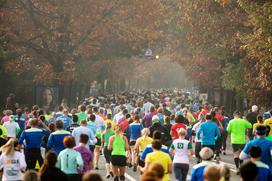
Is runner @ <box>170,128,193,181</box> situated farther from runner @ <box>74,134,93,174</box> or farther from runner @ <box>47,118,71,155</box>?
runner @ <box>47,118,71,155</box>

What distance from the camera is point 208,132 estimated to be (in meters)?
24.0

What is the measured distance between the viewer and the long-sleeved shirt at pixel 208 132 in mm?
23906

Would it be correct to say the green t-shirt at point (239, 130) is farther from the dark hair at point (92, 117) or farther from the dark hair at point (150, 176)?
the dark hair at point (150, 176)

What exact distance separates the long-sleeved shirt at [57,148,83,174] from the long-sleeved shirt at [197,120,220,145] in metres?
8.42

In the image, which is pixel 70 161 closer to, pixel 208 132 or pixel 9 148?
pixel 9 148

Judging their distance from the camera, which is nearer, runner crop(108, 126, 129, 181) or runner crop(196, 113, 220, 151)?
runner crop(108, 126, 129, 181)

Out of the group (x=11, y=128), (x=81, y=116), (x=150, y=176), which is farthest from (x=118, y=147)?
(x=150, y=176)

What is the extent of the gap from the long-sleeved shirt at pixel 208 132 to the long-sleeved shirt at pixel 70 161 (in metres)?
8.42

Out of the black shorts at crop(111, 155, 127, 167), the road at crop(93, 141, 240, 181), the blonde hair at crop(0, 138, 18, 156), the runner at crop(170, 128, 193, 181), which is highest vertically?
the blonde hair at crop(0, 138, 18, 156)

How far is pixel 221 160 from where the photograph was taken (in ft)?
98.8

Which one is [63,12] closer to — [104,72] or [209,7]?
[209,7]

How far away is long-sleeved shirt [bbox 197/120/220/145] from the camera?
78.4 ft

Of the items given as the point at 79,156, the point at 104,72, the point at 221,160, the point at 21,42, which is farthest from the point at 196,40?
the point at 79,156

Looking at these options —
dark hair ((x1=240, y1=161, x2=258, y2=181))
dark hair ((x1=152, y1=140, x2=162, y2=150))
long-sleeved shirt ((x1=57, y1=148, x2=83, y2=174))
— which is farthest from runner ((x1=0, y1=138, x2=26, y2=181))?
dark hair ((x1=240, y1=161, x2=258, y2=181))
